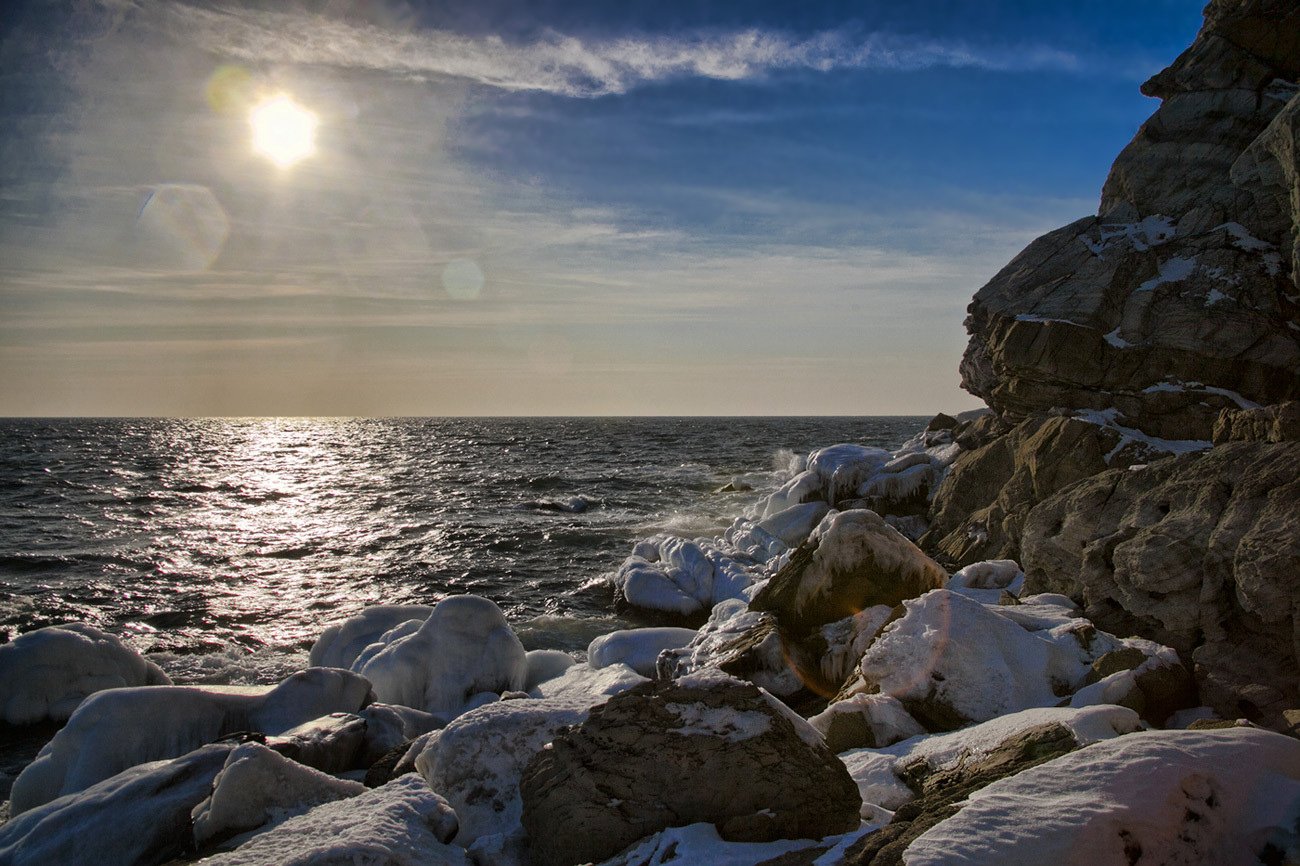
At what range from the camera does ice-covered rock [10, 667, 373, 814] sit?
21.9 feet

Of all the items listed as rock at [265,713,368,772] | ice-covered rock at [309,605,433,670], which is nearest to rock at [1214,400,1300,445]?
rock at [265,713,368,772]

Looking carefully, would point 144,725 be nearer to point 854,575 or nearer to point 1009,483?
point 854,575

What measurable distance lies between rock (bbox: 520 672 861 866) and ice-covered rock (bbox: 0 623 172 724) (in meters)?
7.75

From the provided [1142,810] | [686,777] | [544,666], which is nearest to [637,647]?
[544,666]

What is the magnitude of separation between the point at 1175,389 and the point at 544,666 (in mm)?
12305

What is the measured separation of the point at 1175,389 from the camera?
573 inches

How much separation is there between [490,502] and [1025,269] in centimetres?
2221

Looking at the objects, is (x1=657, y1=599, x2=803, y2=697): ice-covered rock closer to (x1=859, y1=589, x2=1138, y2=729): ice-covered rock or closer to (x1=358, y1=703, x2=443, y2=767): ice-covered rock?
(x1=859, y1=589, x2=1138, y2=729): ice-covered rock

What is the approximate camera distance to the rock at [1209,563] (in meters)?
5.94

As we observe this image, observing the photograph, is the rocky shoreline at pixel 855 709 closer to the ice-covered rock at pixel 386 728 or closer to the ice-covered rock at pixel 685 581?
the ice-covered rock at pixel 386 728

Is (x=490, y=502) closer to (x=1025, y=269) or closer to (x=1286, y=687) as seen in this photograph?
(x=1025, y=269)

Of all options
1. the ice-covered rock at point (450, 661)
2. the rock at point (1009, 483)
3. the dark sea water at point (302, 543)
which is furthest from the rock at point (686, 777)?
the dark sea water at point (302, 543)

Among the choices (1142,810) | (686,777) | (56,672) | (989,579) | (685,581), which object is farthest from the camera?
(685,581)

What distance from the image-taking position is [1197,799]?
3.26 m
